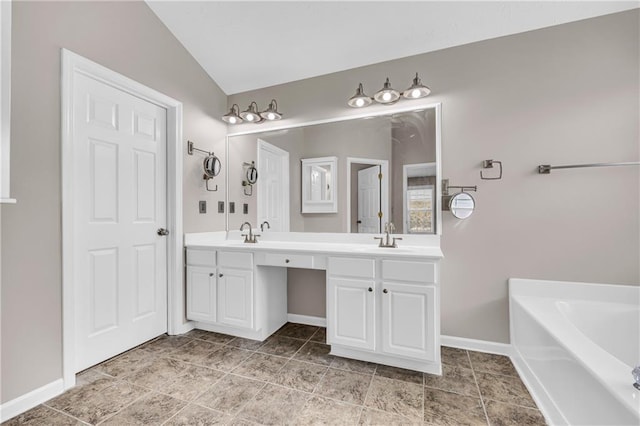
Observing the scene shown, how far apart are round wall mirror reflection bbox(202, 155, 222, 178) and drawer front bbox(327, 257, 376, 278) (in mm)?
1548

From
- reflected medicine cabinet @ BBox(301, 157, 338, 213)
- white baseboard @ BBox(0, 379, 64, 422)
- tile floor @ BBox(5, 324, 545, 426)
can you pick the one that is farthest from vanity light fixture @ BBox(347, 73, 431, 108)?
white baseboard @ BBox(0, 379, 64, 422)

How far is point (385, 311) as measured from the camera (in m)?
1.92

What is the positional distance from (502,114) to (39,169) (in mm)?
3190

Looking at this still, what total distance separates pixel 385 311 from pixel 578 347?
990 millimetres

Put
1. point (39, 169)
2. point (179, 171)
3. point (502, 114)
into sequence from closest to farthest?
point (39, 169), point (502, 114), point (179, 171)

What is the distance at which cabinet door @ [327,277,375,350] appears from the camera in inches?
77.4

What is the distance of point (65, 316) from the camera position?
5.62 ft

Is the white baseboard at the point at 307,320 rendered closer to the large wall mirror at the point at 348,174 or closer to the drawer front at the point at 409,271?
the large wall mirror at the point at 348,174

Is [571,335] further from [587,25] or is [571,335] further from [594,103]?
[587,25]

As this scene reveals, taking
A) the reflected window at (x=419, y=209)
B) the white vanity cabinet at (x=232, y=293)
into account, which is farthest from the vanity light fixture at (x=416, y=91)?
the white vanity cabinet at (x=232, y=293)

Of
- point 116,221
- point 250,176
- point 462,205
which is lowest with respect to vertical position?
point 116,221

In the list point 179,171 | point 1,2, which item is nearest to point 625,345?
point 179,171

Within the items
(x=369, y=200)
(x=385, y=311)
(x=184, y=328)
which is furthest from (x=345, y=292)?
(x=184, y=328)

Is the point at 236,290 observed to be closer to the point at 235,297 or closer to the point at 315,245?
the point at 235,297
